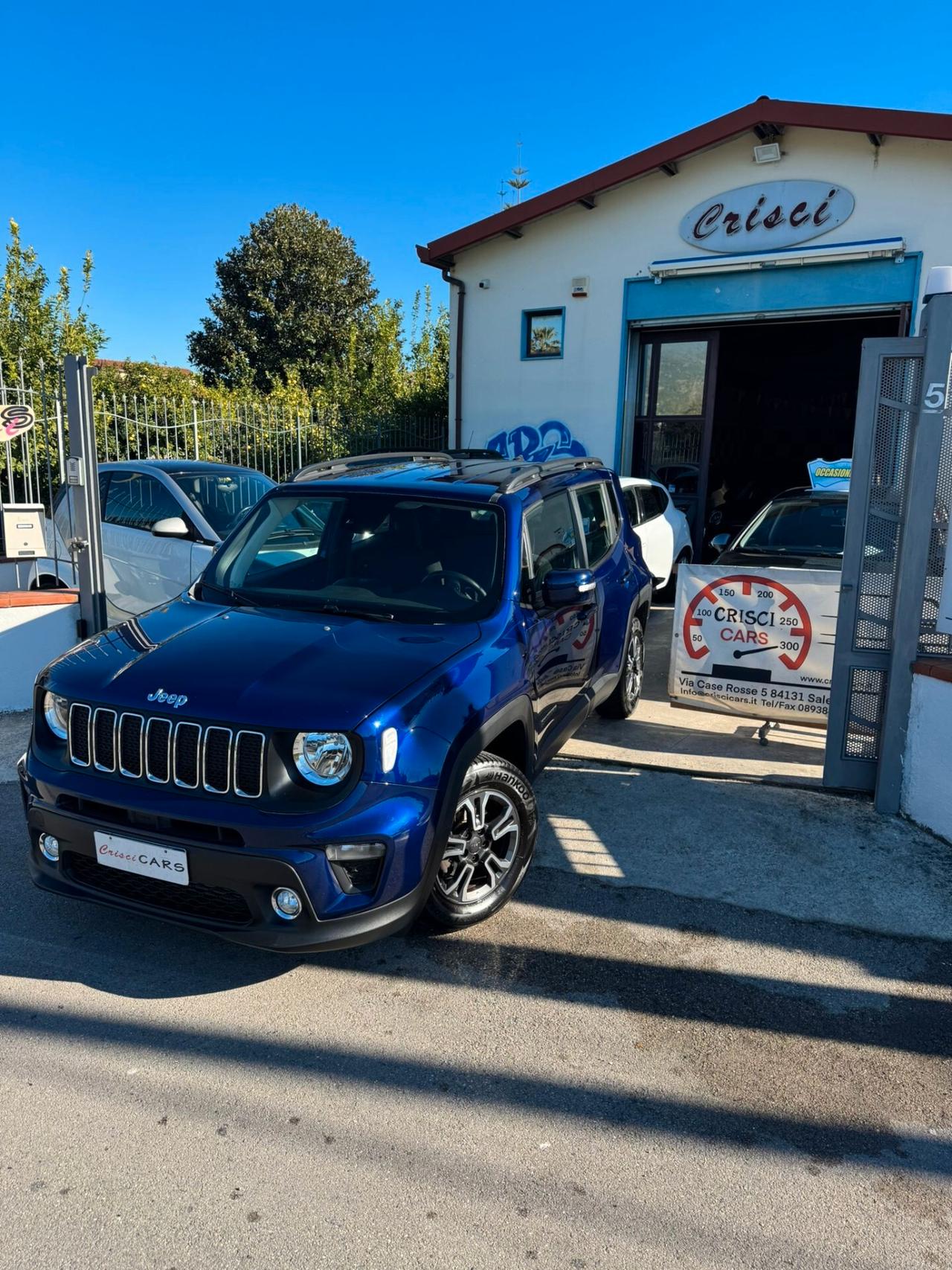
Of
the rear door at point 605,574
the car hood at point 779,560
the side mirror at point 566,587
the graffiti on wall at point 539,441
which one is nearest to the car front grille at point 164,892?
the side mirror at point 566,587

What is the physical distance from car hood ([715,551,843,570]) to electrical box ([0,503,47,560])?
249 inches

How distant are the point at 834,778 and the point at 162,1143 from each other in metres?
3.85

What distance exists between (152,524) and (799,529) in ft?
18.6

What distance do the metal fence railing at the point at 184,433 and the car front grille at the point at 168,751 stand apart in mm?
5146

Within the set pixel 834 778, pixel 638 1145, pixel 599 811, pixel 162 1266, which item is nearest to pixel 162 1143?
pixel 162 1266

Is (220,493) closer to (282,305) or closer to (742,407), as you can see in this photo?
(742,407)

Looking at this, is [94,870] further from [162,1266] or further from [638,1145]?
[638,1145]

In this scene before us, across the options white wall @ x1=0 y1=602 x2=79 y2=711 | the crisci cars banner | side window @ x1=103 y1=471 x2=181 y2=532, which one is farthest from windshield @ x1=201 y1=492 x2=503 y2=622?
side window @ x1=103 y1=471 x2=181 y2=532

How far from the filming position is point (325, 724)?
2939 mm

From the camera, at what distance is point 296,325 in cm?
3050

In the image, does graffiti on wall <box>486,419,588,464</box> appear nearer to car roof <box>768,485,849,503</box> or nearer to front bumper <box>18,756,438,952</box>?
car roof <box>768,485,849,503</box>

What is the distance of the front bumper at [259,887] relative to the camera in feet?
9.38

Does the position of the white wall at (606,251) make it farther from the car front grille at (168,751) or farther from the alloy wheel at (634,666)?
the car front grille at (168,751)

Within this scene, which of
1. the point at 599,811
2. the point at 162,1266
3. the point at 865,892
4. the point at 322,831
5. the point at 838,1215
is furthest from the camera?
the point at 599,811
